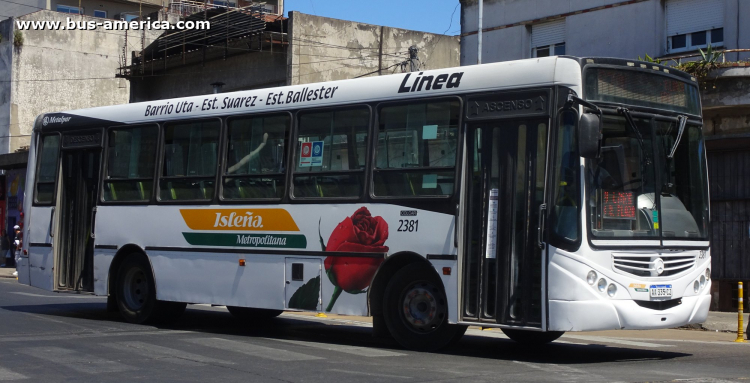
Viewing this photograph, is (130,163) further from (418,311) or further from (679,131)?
(679,131)

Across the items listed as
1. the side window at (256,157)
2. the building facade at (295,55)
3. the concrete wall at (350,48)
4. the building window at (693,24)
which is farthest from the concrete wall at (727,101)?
the concrete wall at (350,48)

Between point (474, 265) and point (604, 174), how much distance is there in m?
1.70

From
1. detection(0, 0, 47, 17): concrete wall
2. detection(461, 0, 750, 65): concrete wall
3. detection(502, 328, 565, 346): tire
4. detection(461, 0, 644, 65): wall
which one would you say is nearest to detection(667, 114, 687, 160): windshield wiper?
detection(502, 328, 565, 346): tire

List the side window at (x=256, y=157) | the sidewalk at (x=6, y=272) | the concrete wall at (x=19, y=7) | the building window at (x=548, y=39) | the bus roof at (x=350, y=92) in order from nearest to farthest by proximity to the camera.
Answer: the bus roof at (x=350, y=92) < the side window at (x=256, y=157) < the building window at (x=548, y=39) < the sidewalk at (x=6, y=272) < the concrete wall at (x=19, y=7)

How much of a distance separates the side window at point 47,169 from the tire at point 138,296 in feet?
6.70

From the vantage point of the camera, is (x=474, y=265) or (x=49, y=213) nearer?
(x=474, y=265)

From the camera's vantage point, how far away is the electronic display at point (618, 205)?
9750 mm

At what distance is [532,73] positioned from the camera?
10.0 meters

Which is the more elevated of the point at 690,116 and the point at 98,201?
the point at 690,116

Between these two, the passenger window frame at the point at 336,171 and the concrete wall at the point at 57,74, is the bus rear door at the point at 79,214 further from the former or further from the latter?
the concrete wall at the point at 57,74

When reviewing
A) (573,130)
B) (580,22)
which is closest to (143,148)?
(573,130)

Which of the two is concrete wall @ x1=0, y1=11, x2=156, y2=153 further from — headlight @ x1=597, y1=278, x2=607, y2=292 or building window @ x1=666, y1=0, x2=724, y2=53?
headlight @ x1=597, y1=278, x2=607, y2=292

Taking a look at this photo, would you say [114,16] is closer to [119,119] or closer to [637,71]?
[119,119]

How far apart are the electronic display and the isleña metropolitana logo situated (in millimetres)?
3937
